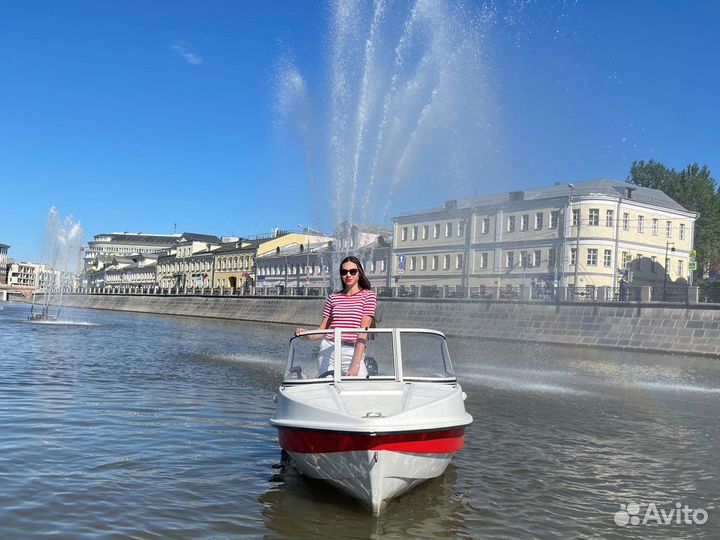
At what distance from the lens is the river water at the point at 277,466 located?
7.72m

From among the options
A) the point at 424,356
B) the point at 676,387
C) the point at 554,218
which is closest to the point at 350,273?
the point at 424,356

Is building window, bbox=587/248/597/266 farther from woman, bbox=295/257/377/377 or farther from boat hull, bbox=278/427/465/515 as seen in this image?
boat hull, bbox=278/427/465/515

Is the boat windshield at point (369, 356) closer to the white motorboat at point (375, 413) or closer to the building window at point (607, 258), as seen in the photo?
the white motorboat at point (375, 413)

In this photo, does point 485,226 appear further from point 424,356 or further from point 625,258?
point 424,356

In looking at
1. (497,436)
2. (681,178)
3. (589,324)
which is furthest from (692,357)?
(681,178)

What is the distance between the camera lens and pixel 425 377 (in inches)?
363

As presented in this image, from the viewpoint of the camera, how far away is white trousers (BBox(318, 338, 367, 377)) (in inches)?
355

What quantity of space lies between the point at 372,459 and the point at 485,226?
59322mm

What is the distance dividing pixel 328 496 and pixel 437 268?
67.3 meters

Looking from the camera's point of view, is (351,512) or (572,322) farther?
(572,322)

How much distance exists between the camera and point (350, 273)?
31.3ft

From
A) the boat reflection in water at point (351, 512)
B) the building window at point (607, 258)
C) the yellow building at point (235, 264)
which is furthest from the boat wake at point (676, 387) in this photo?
the yellow building at point (235, 264)

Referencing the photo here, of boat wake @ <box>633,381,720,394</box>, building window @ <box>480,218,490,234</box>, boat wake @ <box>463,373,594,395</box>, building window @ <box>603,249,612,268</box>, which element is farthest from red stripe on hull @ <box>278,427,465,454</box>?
building window @ <box>603,249,612,268</box>

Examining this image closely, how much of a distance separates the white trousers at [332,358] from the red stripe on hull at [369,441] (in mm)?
1050
